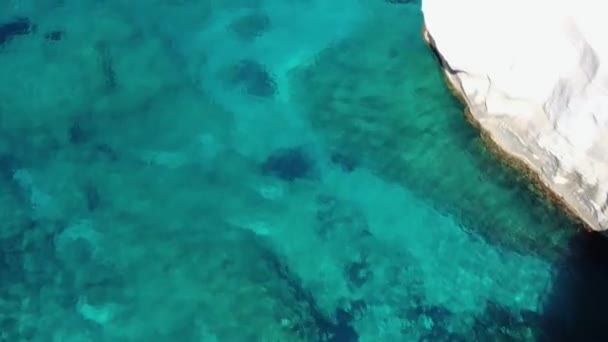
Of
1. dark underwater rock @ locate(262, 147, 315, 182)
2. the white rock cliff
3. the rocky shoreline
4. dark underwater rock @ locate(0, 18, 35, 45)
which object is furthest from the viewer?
dark underwater rock @ locate(0, 18, 35, 45)

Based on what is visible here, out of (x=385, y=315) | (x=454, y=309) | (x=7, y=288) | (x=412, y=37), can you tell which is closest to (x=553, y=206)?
(x=454, y=309)

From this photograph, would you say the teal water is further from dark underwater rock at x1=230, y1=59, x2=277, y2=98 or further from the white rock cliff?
the white rock cliff

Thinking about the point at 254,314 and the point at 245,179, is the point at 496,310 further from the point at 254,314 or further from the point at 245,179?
the point at 245,179

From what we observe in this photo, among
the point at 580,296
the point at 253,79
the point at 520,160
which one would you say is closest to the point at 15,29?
the point at 253,79

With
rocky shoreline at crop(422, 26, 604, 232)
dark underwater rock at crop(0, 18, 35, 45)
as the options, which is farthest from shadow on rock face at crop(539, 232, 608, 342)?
dark underwater rock at crop(0, 18, 35, 45)

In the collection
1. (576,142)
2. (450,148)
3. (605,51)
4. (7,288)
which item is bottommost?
(7,288)

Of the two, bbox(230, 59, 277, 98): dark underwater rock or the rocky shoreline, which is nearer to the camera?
the rocky shoreline
